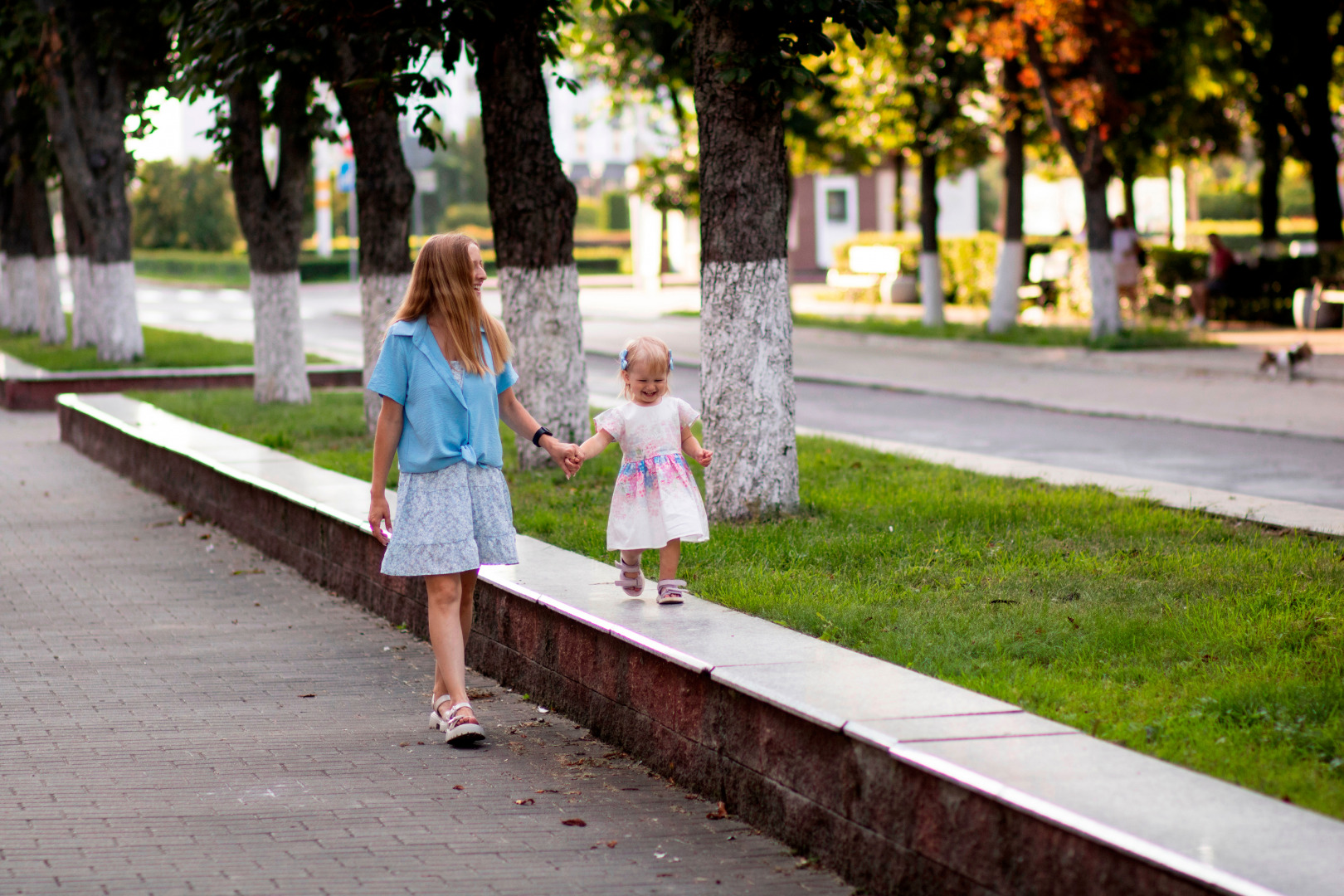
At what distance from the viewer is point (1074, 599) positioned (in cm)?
634

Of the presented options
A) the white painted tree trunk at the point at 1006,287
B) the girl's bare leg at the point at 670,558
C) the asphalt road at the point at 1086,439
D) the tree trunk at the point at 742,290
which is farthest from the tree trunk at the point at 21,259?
the girl's bare leg at the point at 670,558

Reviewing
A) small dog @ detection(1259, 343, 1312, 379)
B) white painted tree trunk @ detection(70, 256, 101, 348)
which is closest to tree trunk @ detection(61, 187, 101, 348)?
white painted tree trunk @ detection(70, 256, 101, 348)

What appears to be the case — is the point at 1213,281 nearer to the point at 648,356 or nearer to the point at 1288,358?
the point at 1288,358

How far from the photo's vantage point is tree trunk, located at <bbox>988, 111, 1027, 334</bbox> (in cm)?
2544

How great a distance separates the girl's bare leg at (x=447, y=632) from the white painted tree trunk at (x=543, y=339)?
15.9 ft

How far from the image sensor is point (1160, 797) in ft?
12.4

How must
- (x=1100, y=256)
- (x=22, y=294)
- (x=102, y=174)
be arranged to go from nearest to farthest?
(x=102, y=174)
(x=1100, y=256)
(x=22, y=294)

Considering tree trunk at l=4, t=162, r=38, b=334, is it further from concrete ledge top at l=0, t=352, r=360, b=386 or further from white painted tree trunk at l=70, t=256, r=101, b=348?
concrete ledge top at l=0, t=352, r=360, b=386

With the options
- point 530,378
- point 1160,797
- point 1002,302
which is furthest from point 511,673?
point 1002,302

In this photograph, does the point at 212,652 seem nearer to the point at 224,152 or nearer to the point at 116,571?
the point at 116,571

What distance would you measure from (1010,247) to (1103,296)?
294 centimetres

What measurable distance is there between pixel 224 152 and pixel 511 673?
1115cm

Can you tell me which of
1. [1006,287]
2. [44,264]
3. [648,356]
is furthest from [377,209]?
[44,264]

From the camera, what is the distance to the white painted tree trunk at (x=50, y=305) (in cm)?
2803
